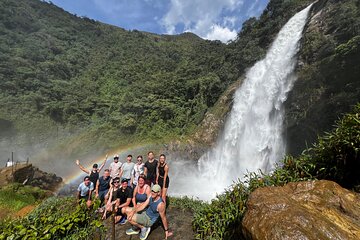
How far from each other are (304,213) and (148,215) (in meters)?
4.14

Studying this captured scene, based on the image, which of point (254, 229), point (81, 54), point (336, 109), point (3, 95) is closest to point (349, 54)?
point (336, 109)

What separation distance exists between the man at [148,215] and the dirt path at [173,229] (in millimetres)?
201

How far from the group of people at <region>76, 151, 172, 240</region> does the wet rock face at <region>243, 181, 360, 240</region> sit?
2908 millimetres

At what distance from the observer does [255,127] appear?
22250 mm

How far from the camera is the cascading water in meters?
20.5

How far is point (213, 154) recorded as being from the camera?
27.5 meters

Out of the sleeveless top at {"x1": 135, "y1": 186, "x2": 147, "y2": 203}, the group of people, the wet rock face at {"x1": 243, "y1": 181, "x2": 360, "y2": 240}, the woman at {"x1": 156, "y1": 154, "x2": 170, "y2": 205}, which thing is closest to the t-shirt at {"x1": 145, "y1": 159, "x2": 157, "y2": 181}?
the group of people

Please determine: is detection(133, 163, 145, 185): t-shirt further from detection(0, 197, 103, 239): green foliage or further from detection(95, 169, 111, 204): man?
detection(0, 197, 103, 239): green foliage

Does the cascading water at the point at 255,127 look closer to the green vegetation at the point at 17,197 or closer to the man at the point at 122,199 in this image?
the green vegetation at the point at 17,197

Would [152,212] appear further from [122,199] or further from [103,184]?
[103,184]

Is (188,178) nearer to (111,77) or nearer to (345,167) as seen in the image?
(345,167)

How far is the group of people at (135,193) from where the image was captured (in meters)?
6.66

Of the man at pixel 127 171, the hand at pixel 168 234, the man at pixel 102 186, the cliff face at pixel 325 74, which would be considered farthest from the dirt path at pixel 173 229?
the cliff face at pixel 325 74

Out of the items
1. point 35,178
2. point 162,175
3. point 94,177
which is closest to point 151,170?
point 162,175
